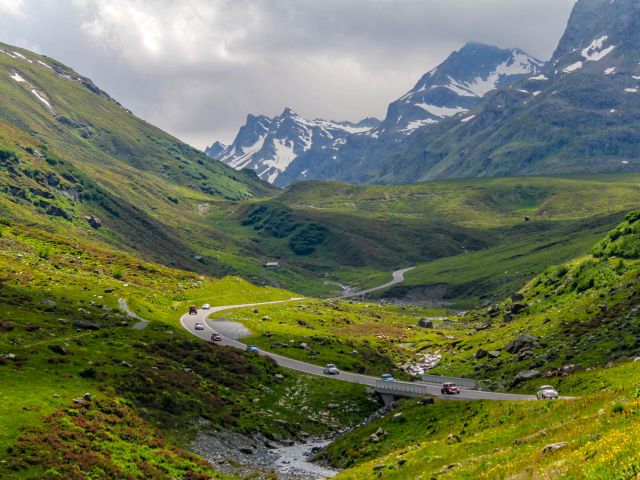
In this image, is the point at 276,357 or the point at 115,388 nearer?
the point at 115,388

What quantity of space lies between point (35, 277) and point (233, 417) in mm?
60126

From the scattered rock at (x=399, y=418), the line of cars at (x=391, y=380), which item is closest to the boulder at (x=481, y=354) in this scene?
the line of cars at (x=391, y=380)

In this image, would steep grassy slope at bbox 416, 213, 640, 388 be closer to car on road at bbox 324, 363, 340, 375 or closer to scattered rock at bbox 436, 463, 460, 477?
car on road at bbox 324, 363, 340, 375

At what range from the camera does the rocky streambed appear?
Answer: 57219mm

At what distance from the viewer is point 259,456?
63.7 metres

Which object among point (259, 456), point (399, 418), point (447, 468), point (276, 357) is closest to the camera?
point (447, 468)

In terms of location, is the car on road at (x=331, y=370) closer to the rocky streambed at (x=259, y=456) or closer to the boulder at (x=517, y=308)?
the rocky streambed at (x=259, y=456)

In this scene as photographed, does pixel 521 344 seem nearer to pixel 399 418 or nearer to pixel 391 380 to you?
pixel 391 380

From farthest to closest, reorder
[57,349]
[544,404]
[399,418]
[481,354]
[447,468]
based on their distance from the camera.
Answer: [481,354] → [57,349] → [399,418] → [544,404] → [447,468]

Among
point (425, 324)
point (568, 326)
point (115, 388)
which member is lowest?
point (425, 324)

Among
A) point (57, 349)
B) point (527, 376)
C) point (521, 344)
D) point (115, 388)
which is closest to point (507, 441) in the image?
point (527, 376)

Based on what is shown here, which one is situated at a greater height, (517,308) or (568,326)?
(517,308)

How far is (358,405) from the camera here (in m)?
81.1

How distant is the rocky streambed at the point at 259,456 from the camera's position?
57219 millimetres
